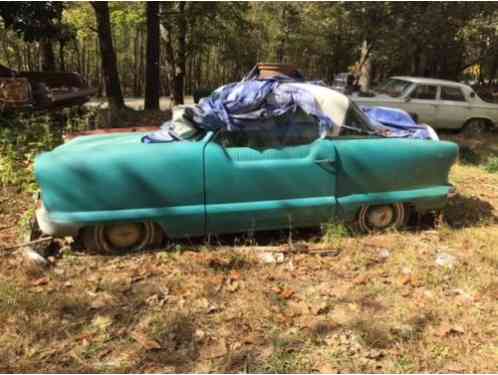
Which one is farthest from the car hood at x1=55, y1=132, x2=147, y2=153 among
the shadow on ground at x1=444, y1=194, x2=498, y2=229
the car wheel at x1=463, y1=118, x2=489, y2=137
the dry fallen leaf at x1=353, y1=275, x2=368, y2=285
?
the car wheel at x1=463, y1=118, x2=489, y2=137

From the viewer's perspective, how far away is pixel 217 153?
382 centimetres

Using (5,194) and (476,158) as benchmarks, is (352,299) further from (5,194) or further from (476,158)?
(476,158)

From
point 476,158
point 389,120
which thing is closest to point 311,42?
point 476,158

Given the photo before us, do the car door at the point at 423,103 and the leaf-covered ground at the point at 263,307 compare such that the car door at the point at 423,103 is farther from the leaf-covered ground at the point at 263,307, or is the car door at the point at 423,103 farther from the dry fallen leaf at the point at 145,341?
the dry fallen leaf at the point at 145,341

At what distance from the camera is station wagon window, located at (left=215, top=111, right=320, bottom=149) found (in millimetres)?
3980

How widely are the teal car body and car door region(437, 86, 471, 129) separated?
21.9 feet

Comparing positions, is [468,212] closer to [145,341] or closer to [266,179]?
[266,179]

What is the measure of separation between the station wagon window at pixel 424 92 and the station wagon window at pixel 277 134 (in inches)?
271

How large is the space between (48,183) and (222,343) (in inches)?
75.1

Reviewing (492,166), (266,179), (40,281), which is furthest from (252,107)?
(492,166)

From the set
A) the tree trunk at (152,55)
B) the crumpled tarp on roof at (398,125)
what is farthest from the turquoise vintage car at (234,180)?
the tree trunk at (152,55)

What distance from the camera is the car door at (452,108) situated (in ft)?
34.6

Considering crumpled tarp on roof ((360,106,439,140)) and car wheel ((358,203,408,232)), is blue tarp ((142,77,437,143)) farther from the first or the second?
car wheel ((358,203,408,232))

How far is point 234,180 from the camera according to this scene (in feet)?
12.7
